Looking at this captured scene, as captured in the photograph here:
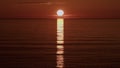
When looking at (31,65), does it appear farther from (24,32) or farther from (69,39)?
(24,32)

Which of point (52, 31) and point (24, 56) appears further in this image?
point (52, 31)

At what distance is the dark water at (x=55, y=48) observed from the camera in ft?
8.21

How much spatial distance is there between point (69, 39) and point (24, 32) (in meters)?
0.69

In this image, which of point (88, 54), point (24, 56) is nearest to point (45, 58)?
point (24, 56)

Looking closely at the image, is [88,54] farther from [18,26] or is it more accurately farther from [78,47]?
[18,26]

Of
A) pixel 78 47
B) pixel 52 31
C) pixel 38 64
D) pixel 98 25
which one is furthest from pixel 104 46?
pixel 98 25

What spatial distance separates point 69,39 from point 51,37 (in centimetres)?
19

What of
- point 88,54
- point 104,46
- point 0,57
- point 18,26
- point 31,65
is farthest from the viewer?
point 18,26

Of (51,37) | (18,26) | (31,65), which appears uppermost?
(18,26)

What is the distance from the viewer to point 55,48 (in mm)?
3094

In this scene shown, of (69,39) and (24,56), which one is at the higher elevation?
(69,39)

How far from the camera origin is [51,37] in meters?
3.73

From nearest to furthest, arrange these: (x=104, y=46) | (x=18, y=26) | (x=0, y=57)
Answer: (x=0, y=57), (x=104, y=46), (x=18, y=26)

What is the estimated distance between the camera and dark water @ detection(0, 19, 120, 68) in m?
2.50
